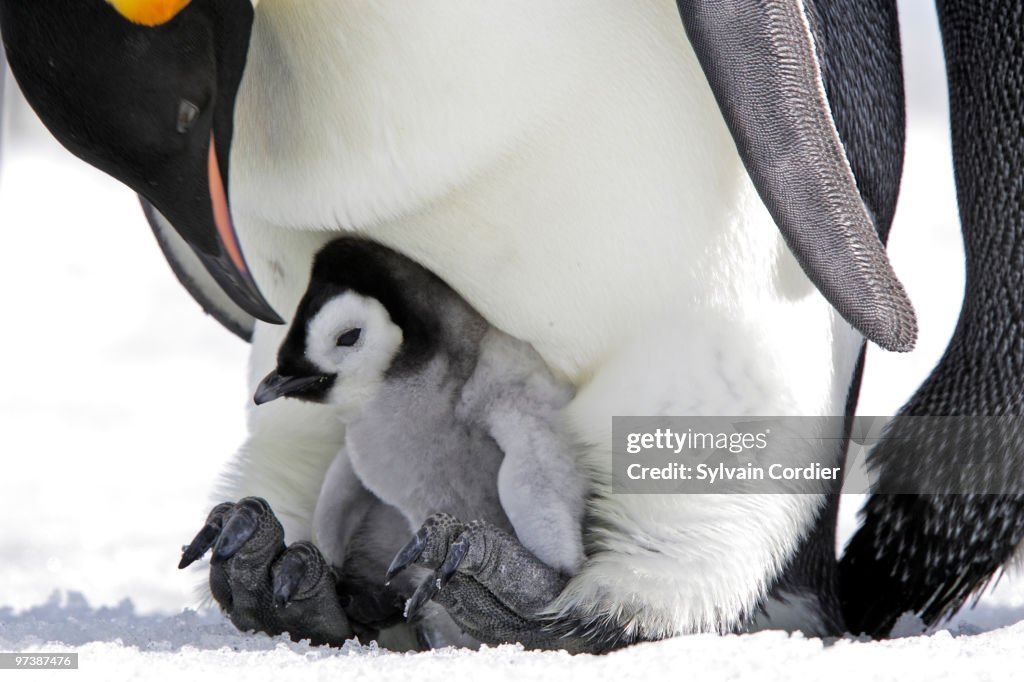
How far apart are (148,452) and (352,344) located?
1536 mm

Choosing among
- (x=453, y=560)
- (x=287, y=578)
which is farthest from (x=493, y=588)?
(x=287, y=578)

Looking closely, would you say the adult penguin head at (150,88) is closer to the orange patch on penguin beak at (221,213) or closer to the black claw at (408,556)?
the orange patch on penguin beak at (221,213)

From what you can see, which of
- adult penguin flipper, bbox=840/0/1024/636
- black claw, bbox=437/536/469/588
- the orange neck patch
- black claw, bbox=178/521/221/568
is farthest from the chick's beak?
adult penguin flipper, bbox=840/0/1024/636

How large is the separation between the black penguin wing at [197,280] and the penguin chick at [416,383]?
A: 302 millimetres

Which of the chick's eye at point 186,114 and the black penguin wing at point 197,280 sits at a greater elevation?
the chick's eye at point 186,114

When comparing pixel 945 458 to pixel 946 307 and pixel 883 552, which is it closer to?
pixel 883 552

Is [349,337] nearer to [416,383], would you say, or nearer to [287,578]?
[416,383]

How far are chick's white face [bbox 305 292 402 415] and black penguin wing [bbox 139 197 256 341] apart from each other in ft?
0.98

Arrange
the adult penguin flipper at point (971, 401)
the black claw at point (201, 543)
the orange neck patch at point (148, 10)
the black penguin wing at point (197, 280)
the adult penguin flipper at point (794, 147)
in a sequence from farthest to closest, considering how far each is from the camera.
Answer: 1. the black penguin wing at point (197, 280)
2. the adult penguin flipper at point (971, 401)
3. the black claw at point (201, 543)
4. the adult penguin flipper at point (794, 147)
5. the orange neck patch at point (148, 10)

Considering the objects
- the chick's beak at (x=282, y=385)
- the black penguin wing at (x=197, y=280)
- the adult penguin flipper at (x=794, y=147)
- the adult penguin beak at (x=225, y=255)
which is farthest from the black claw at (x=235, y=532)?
the adult penguin flipper at (x=794, y=147)

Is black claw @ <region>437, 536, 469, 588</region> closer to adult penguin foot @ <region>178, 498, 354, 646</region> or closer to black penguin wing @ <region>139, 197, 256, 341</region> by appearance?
adult penguin foot @ <region>178, 498, 354, 646</region>

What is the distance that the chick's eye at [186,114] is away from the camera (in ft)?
3.21

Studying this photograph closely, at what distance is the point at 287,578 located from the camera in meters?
1.18

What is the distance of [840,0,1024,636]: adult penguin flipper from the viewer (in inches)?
51.0
